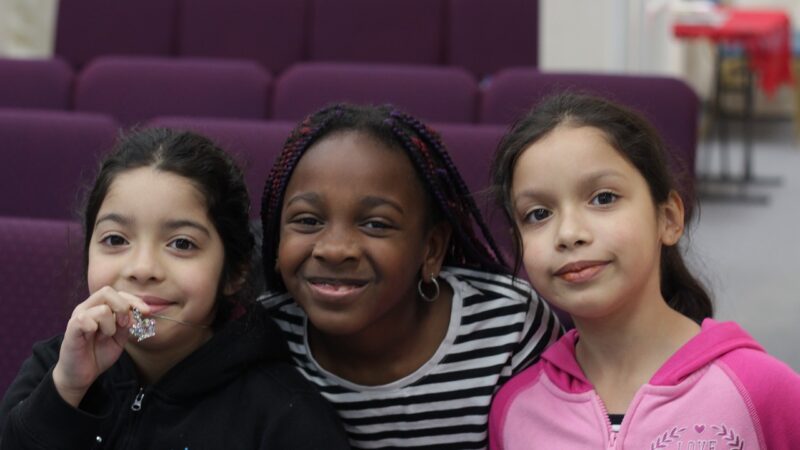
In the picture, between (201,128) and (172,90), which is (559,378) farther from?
(172,90)

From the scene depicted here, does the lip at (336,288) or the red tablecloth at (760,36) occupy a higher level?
the red tablecloth at (760,36)

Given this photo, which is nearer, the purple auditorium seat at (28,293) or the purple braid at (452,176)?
the purple braid at (452,176)

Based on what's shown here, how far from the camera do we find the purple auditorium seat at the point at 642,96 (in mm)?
2502

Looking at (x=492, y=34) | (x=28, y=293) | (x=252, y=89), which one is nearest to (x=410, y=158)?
(x=28, y=293)

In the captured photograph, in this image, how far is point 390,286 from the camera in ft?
4.58

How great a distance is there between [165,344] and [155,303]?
0.06 m

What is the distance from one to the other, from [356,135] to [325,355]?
0.30 m

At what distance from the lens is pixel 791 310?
12.3 ft

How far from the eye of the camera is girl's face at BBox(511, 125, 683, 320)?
1314 millimetres

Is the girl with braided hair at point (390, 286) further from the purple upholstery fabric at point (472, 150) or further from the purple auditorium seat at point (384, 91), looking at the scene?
the purple auditorium seat at point (384, 91)

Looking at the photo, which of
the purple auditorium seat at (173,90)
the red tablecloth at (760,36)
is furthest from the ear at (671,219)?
the red tablecloth at (760,36)

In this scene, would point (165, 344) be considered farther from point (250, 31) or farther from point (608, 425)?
point (250, 31)

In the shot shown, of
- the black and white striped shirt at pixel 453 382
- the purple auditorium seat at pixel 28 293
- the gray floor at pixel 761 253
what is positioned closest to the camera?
the black and white striped shirt at pixel 453 382

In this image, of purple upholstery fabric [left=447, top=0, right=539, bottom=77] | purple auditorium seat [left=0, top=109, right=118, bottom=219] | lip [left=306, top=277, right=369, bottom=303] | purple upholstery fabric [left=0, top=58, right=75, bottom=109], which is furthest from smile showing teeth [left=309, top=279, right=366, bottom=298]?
purple upholstery fabric [left=447, top=0, right=539, bottom=77]
